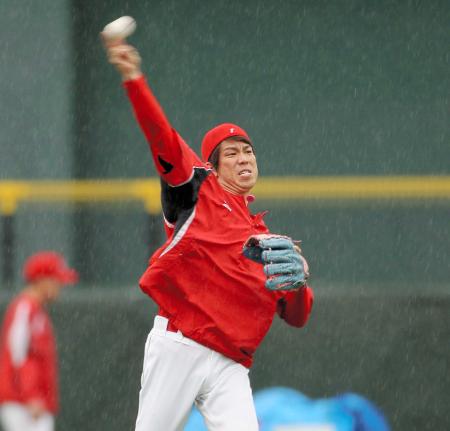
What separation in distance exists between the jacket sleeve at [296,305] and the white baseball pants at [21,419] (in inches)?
137

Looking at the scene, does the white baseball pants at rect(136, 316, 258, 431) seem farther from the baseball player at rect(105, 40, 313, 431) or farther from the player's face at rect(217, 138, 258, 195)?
the player's face at rect(217, 138, 258, 195)

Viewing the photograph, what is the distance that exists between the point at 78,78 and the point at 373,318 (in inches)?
211

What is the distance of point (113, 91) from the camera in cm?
1380

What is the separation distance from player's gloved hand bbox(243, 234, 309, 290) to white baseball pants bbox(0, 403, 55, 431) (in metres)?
3.96

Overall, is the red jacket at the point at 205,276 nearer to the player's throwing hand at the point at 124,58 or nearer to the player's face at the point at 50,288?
the player's throwing hand at the point at 124,58

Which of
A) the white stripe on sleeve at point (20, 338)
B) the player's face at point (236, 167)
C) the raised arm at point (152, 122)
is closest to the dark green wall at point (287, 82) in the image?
the white stripe on sleeve at point (20, 338)

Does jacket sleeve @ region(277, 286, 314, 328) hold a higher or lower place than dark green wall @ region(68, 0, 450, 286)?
lower

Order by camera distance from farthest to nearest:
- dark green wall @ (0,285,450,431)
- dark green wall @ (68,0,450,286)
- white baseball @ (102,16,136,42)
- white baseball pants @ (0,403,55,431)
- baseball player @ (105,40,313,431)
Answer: dark green wall @ (68,0,450,286) → dark green wall @ (0,285,450,431) → white baseball pants @ (0,403,55,431) → baseball player @ (105,40,313,431) → white baseball @ (102,16,136,42)

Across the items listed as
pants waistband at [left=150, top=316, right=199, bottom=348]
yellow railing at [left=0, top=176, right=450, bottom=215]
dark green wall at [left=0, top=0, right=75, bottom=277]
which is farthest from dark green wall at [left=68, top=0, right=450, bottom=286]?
pants waistband at [left=150, top=316, right=199, bottom=348]

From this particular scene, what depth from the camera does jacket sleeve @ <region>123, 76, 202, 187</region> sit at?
18.5 feet

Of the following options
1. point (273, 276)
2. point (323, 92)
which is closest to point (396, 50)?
point (323, 92)

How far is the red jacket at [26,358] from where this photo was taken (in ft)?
31.0

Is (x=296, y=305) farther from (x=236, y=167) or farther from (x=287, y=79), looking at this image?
(x=287, y=79)

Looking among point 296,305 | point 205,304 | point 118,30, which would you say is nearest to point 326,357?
point 296,305
